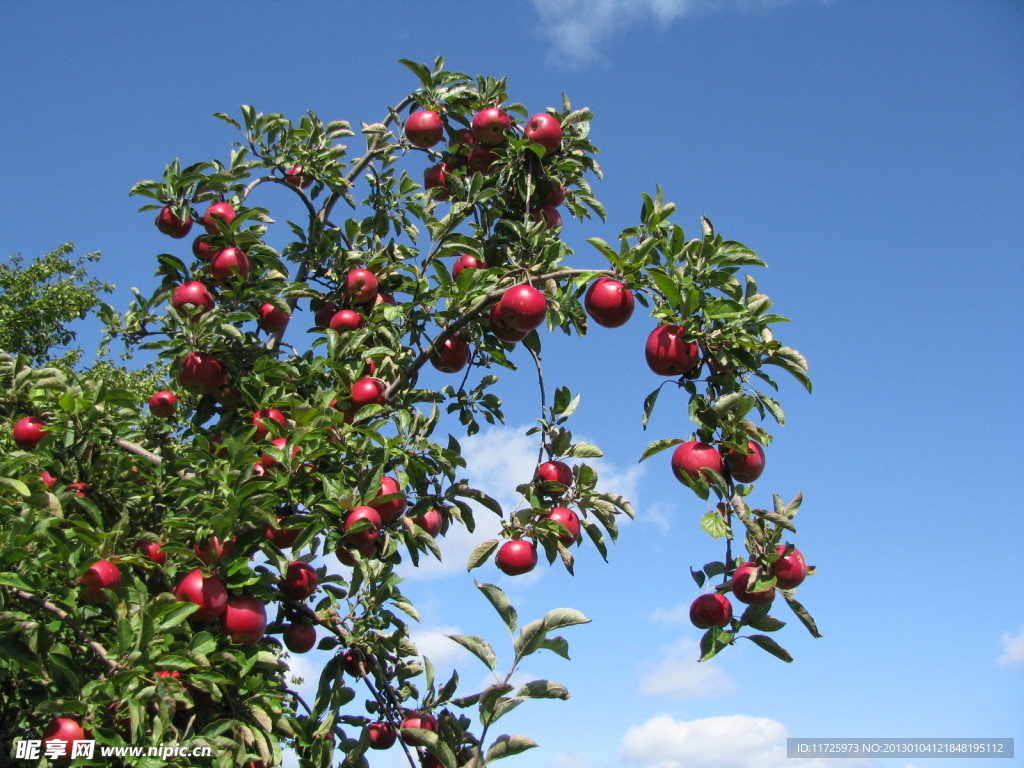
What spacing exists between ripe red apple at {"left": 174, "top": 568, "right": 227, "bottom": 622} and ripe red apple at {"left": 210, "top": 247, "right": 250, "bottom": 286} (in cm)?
134

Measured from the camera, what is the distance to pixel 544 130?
3555 mm

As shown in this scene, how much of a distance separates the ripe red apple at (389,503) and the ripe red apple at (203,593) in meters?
0.59

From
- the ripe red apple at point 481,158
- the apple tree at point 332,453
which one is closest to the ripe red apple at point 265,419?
the apple tree at point 332,453

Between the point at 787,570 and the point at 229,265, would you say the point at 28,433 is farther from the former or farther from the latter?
the point at 787,570

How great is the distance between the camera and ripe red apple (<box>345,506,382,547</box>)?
2.64m

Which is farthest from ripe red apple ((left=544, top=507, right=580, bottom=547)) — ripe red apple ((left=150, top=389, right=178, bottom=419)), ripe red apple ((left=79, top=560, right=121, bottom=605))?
ripe red apple ((left=150, top=389, right=178, bottom=419))

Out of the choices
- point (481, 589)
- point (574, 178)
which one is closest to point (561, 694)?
point (481, 589)

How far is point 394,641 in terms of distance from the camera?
3215 mm

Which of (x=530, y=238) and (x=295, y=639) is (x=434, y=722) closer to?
(x=295, y=639)

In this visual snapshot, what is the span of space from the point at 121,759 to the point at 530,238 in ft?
7.72

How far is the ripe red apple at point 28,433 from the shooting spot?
322 cm

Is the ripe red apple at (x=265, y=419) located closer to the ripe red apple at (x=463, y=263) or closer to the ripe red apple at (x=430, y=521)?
the ripe red apple at (x=430, y=521)

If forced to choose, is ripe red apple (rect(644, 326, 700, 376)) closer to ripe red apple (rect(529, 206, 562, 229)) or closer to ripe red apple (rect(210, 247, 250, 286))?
ripe red apple (rect(529, 206, 562, 229))

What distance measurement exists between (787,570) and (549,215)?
215 cm
